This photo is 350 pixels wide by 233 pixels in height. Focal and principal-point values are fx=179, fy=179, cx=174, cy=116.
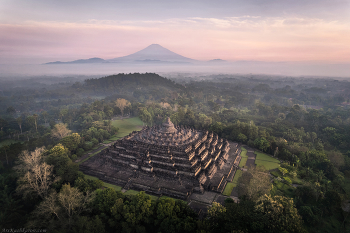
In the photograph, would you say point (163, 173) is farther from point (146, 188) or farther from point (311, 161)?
point (311, 161)

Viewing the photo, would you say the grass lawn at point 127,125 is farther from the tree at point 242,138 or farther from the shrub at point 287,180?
the shrub at point 287,180

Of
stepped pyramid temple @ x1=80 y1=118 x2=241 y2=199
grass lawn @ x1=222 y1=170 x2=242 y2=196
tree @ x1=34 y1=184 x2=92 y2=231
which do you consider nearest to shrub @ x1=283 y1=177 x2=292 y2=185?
grass lawn @ x1=222 y1=170 x2=242 y2=196

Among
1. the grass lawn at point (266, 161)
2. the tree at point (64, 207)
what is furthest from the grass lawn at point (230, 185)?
the tree at point (64, 207)

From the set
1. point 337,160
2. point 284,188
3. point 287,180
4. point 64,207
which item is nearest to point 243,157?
point 287,180

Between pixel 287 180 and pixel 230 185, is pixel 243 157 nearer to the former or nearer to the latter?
pixel 287 180

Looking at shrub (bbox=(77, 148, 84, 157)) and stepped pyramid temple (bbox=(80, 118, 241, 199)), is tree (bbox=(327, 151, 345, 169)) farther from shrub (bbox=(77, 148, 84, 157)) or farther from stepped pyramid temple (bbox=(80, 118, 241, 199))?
shrub (bbox=(77, 148, 84, 157))
